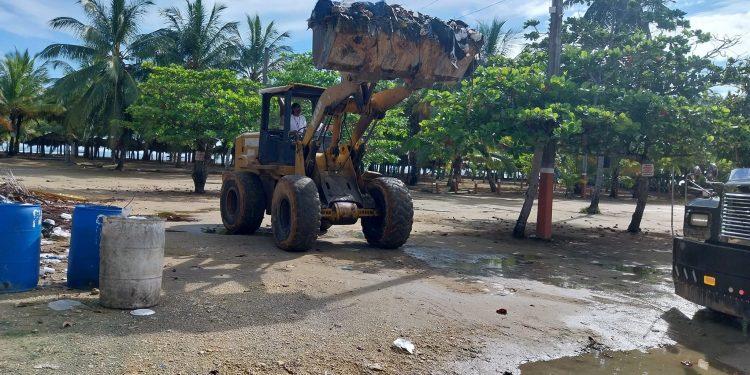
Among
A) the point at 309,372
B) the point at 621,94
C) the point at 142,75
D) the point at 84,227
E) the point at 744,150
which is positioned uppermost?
the point at 142,75

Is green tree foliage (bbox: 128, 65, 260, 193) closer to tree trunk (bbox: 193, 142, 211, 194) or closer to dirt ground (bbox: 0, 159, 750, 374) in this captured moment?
tree trunk (bbox: 193, 142, 211, 194)

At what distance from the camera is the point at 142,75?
131 feet

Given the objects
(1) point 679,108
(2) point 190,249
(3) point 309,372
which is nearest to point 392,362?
(3) point 309,372

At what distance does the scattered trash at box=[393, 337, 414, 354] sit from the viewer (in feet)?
16.5

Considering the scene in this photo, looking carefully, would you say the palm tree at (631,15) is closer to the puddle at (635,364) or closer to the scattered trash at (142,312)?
the puddle at (635,364)

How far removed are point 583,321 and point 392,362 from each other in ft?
8.38

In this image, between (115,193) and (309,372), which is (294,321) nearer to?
(309,372)

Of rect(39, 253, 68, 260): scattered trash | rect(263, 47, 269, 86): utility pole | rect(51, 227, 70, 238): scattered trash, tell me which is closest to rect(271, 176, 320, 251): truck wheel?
rect(39, 253, 68, 260): scattered trash

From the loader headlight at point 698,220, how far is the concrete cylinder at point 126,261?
531 centimetres

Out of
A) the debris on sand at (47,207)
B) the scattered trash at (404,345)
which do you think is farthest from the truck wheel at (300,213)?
the scattered trash at (404,345)

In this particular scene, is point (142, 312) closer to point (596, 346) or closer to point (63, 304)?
point (63, 304)

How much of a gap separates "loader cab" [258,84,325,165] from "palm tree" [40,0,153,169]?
2702cm

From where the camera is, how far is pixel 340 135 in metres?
10.4

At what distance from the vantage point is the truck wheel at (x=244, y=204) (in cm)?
1127
